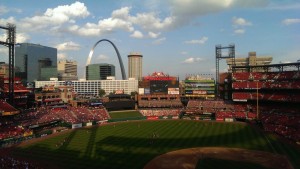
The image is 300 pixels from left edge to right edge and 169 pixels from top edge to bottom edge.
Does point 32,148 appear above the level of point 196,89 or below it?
below

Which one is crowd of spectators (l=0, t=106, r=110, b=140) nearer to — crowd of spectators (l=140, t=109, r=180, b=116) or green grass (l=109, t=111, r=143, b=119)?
green grass (l=109, t=111, r=143, b=119)

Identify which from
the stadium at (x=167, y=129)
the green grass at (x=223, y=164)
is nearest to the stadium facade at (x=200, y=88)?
the stadium at (x=167, y=129)

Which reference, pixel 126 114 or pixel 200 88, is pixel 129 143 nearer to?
pixel 126 114

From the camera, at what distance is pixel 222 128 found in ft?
220

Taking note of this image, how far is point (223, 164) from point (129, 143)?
19.5 meters

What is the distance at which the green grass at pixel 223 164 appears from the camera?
3694 centimetres

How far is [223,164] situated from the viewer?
38344mm

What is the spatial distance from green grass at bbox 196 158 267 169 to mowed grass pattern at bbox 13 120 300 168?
787cm

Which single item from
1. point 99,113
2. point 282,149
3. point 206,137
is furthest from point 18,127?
point 282,149

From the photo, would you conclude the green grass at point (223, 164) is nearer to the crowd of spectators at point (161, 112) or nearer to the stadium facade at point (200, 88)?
the crowd of spectators at point (161, 112)

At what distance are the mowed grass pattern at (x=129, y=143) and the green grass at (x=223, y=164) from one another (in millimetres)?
7865

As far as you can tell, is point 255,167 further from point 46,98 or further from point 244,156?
point 46,98

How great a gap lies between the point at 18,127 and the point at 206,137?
39620 mm

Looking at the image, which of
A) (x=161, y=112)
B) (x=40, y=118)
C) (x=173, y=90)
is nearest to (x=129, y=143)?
(x=40, y=118)
